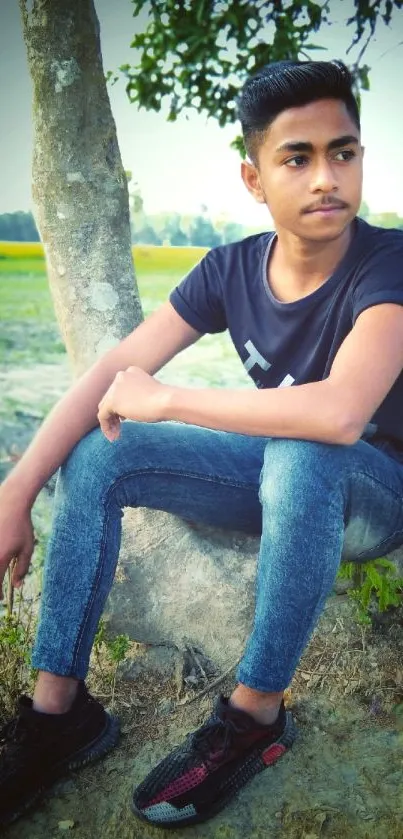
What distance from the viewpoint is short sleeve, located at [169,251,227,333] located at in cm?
230

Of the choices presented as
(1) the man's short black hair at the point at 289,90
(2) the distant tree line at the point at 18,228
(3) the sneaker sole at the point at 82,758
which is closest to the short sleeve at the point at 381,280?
(1) the man's short black hair at the point at 289,90

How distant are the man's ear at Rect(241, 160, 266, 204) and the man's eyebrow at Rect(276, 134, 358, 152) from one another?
19 cm

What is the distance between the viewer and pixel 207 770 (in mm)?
1760

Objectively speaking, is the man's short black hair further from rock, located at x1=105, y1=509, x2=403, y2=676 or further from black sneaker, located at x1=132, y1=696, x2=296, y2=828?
black sneaker, located at x1=132, y1=696, x2=296, y2=828

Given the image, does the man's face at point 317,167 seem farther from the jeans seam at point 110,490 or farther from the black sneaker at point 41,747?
the black sneaker at point 41,747

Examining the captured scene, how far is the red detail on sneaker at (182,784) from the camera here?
5.68ft

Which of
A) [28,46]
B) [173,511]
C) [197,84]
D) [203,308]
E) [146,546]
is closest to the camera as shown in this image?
[173,511]

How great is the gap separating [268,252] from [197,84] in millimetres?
1497

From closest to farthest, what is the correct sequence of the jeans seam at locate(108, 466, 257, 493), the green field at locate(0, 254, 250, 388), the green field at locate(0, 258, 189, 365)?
1. the jeans seam at locate(108, 466, 257, 493)
2. the green field at locate(0, 254, 250, 388)
3. the green field at locate(0, 258, 189, 365)

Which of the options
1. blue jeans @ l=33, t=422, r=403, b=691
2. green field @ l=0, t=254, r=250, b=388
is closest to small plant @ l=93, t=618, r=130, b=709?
blue jeans @ l=33, t=422, r=403, b=691

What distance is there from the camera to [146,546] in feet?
8.61

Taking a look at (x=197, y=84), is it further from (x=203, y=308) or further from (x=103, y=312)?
(x=203, y=308)

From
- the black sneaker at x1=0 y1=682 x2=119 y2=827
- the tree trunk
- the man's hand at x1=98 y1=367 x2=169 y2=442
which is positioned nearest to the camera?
the black sneaker at x1=0 y1=682 x2=119 y2=827

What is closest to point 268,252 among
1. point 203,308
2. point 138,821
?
point 203,308
